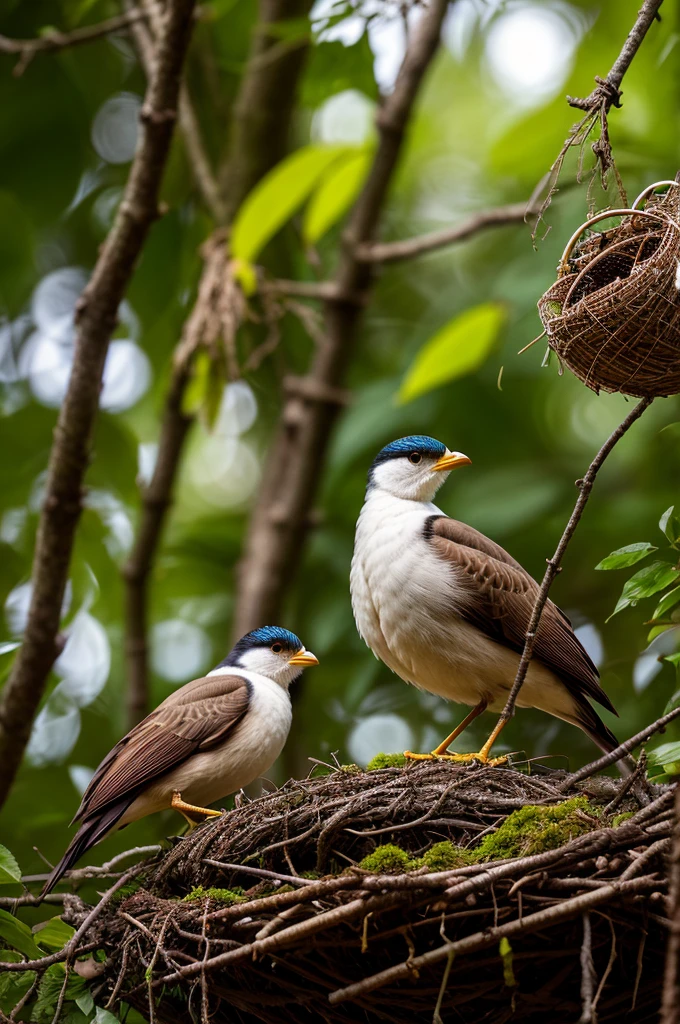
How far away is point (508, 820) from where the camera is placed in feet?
13.9

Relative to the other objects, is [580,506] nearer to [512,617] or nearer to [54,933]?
[512,617]

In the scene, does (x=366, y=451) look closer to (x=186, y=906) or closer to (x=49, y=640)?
(x=49, y=640)

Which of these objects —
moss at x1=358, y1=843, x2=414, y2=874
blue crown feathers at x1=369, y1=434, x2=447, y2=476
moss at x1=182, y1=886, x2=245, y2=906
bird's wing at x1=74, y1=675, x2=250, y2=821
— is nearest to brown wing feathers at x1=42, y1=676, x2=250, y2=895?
bird's wing at x1=74, y1=675, x2=250, y2=821

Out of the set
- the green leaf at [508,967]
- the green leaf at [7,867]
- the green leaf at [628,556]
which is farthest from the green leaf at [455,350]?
the green leaf at [508,967]

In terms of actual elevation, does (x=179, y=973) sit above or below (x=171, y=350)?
below

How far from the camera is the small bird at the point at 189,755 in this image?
543 centimetres

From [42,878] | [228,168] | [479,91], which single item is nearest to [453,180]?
[479,91]

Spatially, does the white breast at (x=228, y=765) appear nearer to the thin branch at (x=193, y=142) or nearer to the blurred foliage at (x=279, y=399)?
the blurred foliage at (x=279, y=399)

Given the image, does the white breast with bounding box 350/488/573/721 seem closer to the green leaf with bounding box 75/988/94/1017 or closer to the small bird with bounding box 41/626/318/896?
the small bird with bounding box 41/626/318/896

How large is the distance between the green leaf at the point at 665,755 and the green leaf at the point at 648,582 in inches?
20.2

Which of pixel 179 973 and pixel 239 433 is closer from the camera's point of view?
pixel 179 973

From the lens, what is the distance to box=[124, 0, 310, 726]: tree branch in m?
7.83

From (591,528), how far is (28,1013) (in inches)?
188

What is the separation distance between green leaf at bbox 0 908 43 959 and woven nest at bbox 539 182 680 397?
292 centimetres
